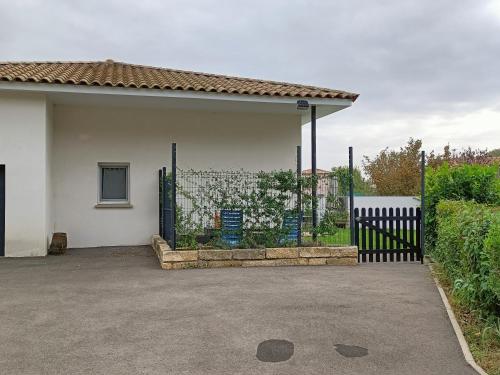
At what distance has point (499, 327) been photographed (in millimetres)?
4715

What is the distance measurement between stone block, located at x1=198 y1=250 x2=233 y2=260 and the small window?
4136 millimetres

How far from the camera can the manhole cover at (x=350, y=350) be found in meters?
4.36

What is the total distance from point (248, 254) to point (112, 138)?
5328 mm

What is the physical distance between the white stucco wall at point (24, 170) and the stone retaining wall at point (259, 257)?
9.85 ft

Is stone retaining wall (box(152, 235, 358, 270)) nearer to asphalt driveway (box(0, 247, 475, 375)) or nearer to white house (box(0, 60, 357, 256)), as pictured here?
asphalt driveway (box(0, 247, 475, 375))

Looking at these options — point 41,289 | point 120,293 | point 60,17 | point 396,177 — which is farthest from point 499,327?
point 396,177

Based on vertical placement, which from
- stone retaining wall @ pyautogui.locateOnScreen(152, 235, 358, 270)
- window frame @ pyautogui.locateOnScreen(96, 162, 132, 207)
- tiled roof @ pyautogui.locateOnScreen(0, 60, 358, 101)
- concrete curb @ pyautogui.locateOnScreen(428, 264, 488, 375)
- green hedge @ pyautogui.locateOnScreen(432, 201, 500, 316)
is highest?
tiled roof @ pyautogui.locateOnScreen(0, 60, 358, 101)

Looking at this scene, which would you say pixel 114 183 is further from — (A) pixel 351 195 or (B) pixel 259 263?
(A) pixel 351 195

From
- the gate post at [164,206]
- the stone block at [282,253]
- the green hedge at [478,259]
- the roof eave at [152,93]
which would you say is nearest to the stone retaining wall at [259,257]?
the stone block at [282,253]

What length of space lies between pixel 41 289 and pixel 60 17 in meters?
11.1

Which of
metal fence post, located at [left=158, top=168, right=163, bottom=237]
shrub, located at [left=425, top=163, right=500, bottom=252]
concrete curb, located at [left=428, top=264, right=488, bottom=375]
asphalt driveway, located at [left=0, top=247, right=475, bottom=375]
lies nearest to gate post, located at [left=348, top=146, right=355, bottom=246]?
asphalt driveway, located at [left=0, top=247, right=475, bottom=375]

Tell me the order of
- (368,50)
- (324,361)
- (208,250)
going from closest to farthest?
(324,361) → (208,250) → (368,50)

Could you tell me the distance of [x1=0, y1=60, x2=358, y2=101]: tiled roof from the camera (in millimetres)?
10336

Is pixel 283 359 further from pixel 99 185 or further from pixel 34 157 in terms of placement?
pixel 99 185
